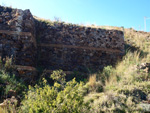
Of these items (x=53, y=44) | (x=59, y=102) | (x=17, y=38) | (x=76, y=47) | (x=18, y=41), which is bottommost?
(x=59, y=102)

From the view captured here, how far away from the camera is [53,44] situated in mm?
9297

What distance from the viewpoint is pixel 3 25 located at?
7906 millimetres

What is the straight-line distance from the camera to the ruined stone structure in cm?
768

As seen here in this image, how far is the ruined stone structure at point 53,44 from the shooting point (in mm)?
7683

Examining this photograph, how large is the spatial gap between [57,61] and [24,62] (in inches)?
80.3

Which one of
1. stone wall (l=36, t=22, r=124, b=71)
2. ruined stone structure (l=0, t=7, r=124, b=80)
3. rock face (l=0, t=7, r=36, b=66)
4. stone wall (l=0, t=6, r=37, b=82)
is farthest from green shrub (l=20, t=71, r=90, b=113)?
stone wall (l=36, t=22, r=124, b=71)

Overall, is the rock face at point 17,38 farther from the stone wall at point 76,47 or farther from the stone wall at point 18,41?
the stone wall at point 76,47

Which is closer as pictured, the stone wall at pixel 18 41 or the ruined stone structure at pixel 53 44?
the stone wall at pixel 18 41

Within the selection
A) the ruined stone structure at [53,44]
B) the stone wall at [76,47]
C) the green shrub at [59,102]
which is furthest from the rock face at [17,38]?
the green shrub at [59,102]

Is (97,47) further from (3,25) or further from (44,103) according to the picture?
(44,103)

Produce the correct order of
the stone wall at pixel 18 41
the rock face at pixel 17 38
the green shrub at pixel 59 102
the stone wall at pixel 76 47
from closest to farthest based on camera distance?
the green shrub at pixel 59 102
the stone wall at pixel 18 41
the rock face at pixel 17 38
the stone wall at pixel 76 47

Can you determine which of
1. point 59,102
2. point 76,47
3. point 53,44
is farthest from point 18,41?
point 59,102

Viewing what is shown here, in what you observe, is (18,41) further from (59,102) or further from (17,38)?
(59,102)

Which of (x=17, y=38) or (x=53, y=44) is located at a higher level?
(x=17, y=38)
